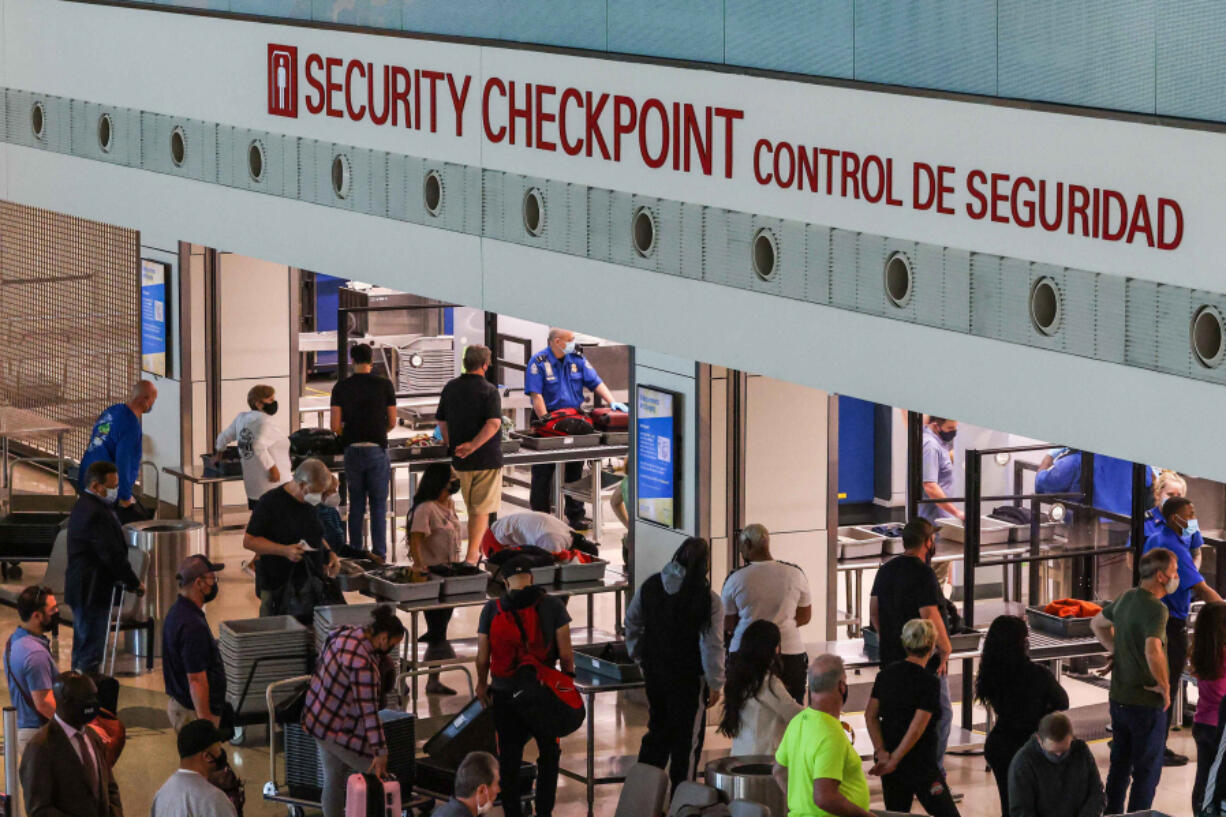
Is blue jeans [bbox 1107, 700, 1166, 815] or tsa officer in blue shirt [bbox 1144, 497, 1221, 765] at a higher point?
tsa officer in blue shirt [bbox 1144, 497, 1221, 765]

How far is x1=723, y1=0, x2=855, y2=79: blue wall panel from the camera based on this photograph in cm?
802

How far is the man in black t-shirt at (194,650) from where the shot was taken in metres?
9.95

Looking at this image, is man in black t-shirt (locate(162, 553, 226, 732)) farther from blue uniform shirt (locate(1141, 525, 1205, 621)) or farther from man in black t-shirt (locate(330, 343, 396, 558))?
blue uniform shirt (locate(1141, 525, 1205, 621))

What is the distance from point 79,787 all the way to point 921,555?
14.1 feet

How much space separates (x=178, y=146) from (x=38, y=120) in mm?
2246

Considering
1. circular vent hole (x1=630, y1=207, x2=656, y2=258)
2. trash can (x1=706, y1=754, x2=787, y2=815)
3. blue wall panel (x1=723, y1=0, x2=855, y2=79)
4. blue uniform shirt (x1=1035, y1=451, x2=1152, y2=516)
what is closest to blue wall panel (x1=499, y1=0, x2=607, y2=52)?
circular vent hole (x1=630, y1=207, x2=656, y2=258)

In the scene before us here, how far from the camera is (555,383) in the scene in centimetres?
1664

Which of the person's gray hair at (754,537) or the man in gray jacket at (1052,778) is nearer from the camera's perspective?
the man in gray jacket at (1052,778)

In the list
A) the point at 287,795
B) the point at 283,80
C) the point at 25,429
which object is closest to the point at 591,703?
the point at 287,795

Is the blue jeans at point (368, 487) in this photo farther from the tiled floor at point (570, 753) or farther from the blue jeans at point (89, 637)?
the blue jeans at point (89, 637)

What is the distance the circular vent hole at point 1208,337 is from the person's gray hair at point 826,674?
206cm

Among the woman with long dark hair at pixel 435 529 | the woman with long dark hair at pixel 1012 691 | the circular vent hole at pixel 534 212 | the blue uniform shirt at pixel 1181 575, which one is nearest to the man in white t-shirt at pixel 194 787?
the circular vent hole at pixel 534 212

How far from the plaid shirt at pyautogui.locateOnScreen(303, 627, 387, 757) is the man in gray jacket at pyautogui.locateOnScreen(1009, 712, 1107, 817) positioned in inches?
111

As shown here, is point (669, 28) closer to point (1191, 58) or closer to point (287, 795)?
point (1191, 58)
